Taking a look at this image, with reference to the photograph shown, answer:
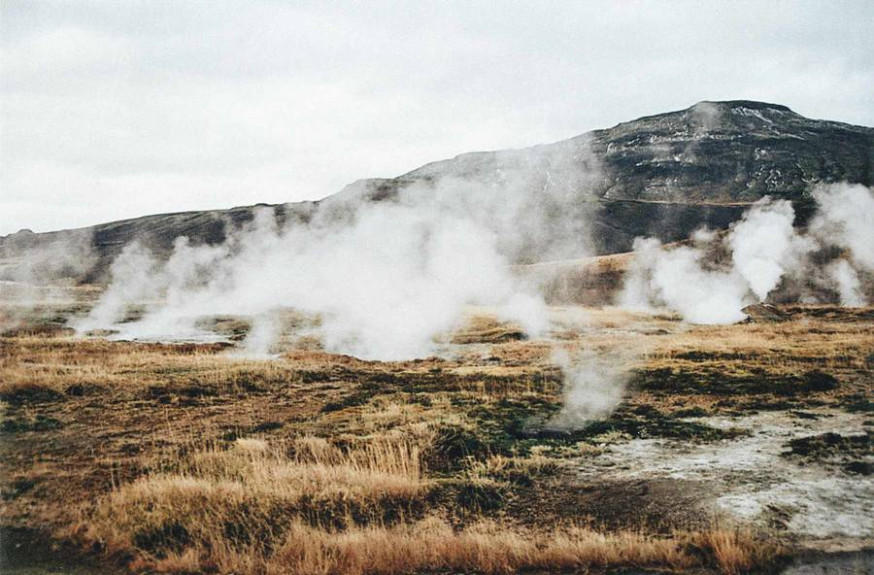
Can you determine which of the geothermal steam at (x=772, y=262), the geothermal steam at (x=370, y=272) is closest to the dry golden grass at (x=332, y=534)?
the geothermal steam at (x=370, y=272)

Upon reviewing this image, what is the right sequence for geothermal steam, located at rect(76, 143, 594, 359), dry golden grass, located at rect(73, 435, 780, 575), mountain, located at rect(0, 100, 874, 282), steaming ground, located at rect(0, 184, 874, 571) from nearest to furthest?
dry golden grass, located at rect(73, 435, 780, 575), steaming ground, located at rect(0, 184, 874, 571), geothermal steam, located at rect(76, 143, 594, 359), mountain, located at rect(0, 100, 874, 282)

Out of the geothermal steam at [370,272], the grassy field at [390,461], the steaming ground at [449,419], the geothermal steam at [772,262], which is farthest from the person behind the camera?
the geothermal steam at [772,262]

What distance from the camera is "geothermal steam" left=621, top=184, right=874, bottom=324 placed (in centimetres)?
4238

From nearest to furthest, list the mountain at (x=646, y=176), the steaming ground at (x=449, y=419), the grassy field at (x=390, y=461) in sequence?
the grassy field at (x=390, y=461)
the steaming ground at (x=449, y=419)
the mountain at (x=646, y=176)

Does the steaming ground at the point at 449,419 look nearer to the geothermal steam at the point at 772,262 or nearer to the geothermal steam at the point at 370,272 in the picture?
the geothermal steam at the point at 370,272

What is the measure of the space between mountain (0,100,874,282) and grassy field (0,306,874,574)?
86.5m

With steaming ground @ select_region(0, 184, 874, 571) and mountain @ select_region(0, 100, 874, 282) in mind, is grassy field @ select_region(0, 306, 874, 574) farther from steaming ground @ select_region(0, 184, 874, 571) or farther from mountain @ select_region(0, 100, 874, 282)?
mountain @ select_region(0, 100, 874, 282)

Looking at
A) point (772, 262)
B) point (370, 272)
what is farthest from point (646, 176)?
point (370, 272)

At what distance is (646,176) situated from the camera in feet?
528

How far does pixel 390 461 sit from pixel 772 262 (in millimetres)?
46302

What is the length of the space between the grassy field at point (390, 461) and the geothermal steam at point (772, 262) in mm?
23935

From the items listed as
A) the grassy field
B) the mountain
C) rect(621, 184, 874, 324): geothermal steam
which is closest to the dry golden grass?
the grassy field

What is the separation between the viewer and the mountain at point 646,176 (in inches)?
4690

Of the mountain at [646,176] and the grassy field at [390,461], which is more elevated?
the mountain at [646,176]
